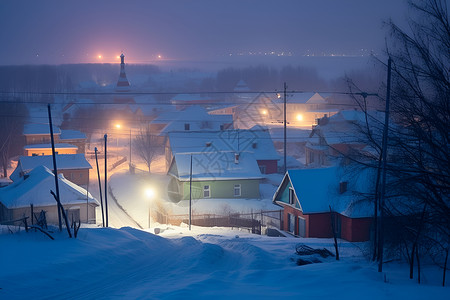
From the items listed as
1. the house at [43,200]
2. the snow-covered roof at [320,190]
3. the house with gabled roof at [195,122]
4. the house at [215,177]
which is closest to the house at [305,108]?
the house with gabled roof at [195,122]

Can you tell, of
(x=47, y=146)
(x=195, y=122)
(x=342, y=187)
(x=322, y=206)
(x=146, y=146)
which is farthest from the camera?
(x=195, y=122)

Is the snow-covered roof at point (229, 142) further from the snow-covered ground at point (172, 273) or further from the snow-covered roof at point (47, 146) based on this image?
the snow-covered ground at point (172, 273)

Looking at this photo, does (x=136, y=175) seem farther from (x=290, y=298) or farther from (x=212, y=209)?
(x=290, y=298)

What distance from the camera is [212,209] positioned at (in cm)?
2627

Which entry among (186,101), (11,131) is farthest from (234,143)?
(186,101)

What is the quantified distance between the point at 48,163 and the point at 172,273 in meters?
25.9

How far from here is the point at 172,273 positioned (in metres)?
10.8

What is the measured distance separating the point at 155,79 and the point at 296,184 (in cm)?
13568

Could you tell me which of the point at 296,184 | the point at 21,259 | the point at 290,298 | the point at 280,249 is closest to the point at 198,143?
the point at 296,184

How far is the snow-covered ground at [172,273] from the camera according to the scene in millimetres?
8219

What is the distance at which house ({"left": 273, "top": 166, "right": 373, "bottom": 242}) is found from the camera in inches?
723

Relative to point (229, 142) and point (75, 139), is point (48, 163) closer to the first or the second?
point (229, 142)

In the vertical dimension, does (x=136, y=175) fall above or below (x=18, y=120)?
below

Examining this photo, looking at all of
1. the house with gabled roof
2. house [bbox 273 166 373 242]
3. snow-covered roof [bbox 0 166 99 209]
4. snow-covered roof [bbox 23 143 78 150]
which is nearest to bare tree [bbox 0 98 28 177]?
snow-covered roof [bbox 23 143 78 150]
